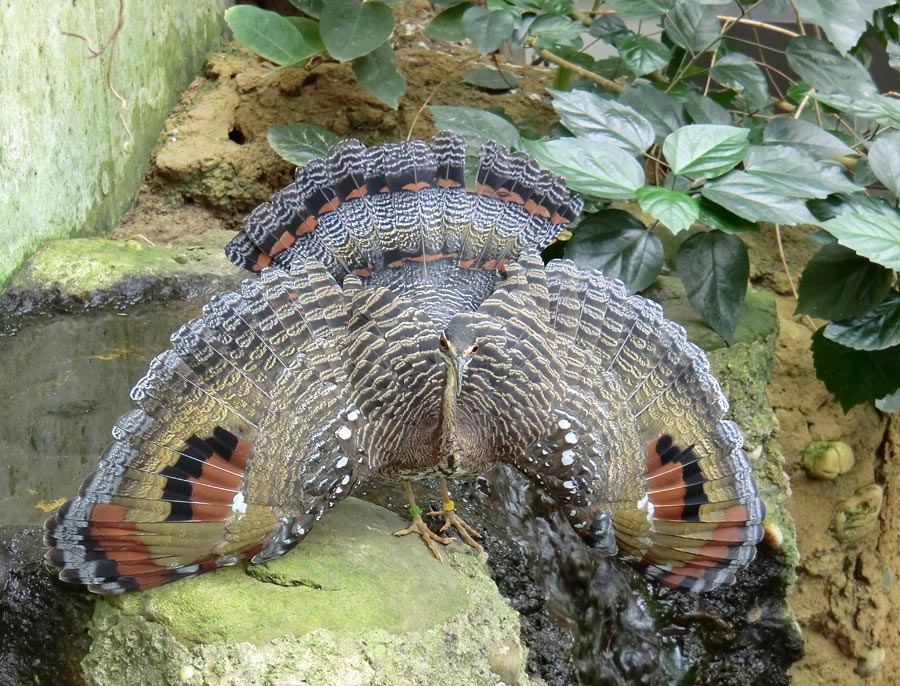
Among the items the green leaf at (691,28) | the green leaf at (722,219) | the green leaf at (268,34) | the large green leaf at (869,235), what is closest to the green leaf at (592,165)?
the green leaf at (722,219)

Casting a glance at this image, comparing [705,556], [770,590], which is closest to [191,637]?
[705,556]

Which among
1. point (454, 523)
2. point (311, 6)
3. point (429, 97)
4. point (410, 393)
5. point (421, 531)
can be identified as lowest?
point (454, 523)

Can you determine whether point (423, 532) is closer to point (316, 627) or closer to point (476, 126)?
point (316, 627)

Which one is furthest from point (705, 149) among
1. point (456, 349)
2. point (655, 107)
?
point (456, 349)

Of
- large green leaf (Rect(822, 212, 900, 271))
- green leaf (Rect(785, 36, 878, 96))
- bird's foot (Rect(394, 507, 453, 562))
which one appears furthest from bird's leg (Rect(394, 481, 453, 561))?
green leaf (Rect(785, 36, 878, 96))

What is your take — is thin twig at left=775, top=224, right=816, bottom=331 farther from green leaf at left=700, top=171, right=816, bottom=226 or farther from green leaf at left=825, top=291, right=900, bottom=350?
green leaf at left=700, top=171, right=816, bottom=226

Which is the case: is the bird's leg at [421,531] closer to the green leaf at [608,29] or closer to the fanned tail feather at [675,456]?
the fanned tail feather at [675,456]
